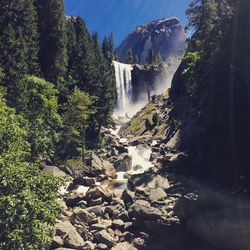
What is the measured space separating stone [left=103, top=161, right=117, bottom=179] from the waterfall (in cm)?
6822

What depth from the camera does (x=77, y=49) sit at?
63.1 meters

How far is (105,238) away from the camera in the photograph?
2536cm

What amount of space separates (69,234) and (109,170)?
18.6 m

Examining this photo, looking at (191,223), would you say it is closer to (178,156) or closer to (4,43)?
(178,156)

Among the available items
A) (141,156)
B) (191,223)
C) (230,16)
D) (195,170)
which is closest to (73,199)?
(191,223)

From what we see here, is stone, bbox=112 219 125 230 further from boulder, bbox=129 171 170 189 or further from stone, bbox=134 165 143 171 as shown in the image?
stone, bbox=134 165 143 171

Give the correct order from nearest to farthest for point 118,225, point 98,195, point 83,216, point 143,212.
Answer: point 118,225 < point 83,216 < point 143,212 < point 98,195

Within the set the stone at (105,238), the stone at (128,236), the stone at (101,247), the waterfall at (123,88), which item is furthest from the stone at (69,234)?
the waterfall at (123,88)

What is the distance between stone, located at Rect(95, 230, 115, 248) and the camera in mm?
25172

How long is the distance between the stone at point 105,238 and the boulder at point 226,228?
573cm

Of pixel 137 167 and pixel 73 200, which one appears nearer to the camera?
pixel 73 200

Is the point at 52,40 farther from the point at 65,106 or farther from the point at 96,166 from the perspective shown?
the point at 96,166

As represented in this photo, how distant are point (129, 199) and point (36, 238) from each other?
56.6 ft

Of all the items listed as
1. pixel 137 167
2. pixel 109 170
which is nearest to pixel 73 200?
pixel 109 170
